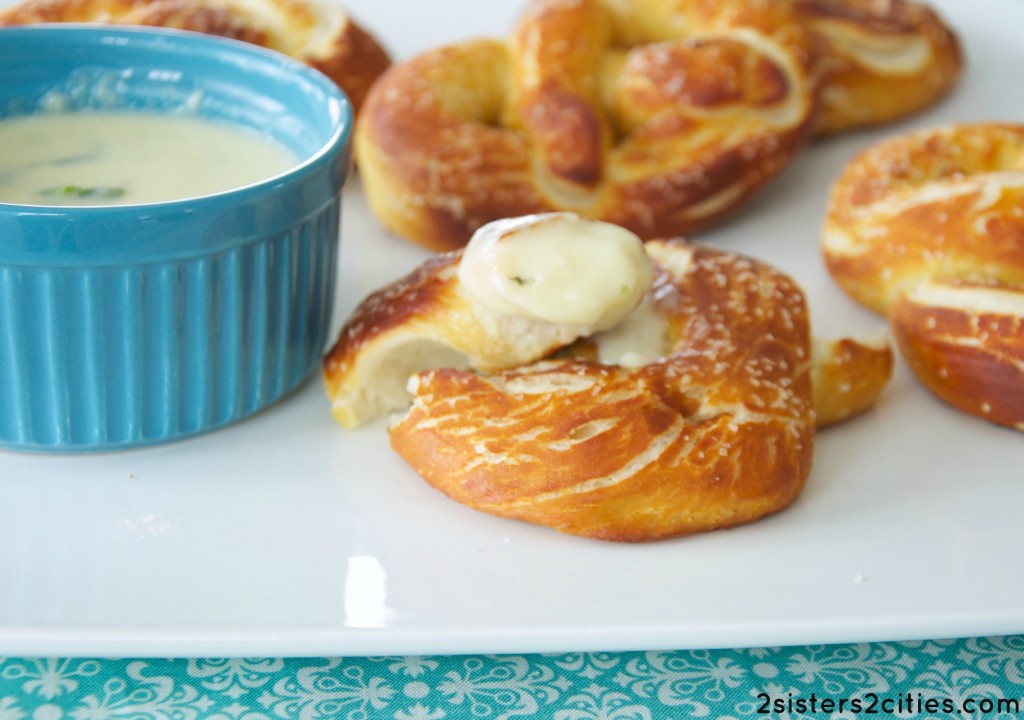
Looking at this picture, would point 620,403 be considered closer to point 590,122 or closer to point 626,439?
point 626,439

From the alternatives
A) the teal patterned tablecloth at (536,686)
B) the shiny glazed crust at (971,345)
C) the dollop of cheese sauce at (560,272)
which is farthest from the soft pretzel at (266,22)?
the teal patterned tablecloth at (536,686)

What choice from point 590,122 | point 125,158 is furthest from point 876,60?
point 125,158

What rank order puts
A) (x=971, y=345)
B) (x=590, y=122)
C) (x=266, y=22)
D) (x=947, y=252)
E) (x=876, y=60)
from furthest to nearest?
(x=876, y=60), (x=266, y=22), (x=590, y=122), (x=947, y=252), (x=971, y=345)

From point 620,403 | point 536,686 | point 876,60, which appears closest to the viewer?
point 536,686

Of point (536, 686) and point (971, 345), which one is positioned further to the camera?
point (971, 345)

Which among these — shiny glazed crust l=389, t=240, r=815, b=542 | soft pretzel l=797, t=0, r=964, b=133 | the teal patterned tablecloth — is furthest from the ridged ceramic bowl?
soft pretzel l=797, t=0, r=964, b=133

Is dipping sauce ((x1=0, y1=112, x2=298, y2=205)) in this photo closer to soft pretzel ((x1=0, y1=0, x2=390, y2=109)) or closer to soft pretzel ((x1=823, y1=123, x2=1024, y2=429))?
soft pretzel ((x1=0, y1=0, x2=390, y2=109))

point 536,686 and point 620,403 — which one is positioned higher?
point 620,403

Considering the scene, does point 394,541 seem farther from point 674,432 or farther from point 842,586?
point 842,586
